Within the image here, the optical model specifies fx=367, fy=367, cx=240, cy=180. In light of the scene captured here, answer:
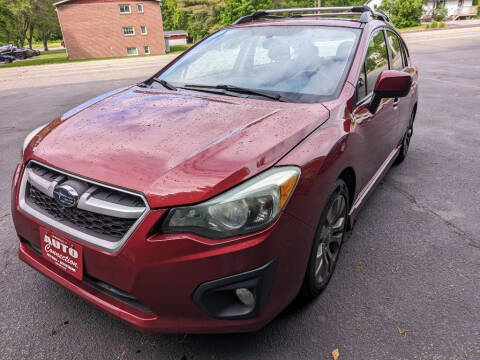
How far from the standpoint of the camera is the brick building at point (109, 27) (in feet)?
121

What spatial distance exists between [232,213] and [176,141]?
0.54m

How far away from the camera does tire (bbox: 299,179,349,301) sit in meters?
2.01

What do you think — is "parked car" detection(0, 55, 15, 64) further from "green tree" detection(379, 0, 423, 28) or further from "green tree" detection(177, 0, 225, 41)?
"green tree" detection(379, 0, 423, 28)

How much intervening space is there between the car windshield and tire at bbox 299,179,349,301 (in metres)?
0.64

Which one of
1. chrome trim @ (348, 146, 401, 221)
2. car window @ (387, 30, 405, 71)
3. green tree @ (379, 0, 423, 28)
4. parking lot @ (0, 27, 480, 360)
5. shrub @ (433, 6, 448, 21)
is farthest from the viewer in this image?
shrub @ (433, 6, 448, 21)

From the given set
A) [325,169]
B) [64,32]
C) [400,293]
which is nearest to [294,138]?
[325,169]

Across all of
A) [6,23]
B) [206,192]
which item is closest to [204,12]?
[6,23]

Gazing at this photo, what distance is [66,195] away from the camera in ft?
5.57

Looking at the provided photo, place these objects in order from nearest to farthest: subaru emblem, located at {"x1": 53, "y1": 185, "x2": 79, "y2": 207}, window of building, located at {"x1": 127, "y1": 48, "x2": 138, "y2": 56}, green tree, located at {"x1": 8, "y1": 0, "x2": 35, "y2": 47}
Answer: subaru emblem, located at {"x1": 53, "y1": 185, "x2": 79, "y2": 207} → window of building, located at {"x1": 127, "y1": 48, "x2": 138, "y2": 56} → green tree, located at {"x1": 8, "y1": 0, "x2": 35, "y2": 47}

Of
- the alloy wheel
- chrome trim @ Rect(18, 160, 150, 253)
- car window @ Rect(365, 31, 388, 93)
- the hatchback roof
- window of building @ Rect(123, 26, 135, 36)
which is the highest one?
window of building @ Rect(123, 26, 135, 36)

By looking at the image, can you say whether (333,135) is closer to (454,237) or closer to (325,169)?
(325,169)

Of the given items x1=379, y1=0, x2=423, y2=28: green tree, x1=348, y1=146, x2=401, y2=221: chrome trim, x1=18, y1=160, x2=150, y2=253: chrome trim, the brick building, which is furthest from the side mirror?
the brick building

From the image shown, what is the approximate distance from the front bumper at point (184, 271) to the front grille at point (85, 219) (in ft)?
0.25

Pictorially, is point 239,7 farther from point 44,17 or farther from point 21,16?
point 21,16
